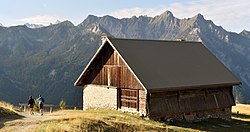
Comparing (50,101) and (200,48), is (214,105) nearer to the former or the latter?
(200,48)

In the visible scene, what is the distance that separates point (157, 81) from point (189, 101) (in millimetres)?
5394

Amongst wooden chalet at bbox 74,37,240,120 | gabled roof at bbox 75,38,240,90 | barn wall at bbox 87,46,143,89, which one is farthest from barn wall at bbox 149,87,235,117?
barn wall at bbox 87,46,143,89

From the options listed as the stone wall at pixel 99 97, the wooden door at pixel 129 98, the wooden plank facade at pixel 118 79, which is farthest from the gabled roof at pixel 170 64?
the stone wall at pixel 99 97

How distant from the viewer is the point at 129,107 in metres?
34.6

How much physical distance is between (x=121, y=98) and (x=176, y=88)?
239 inches

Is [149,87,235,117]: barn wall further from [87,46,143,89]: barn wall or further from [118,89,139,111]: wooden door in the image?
[87,46,143,89]: barn wall

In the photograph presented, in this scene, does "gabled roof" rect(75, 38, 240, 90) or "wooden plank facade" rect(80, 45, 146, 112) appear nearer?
"wooden plank facade" rect(80, 45, 146, 112)

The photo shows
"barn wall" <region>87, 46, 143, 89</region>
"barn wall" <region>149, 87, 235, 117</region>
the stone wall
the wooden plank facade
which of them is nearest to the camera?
"barn wall" <region>149, 87, 235, 117</region>

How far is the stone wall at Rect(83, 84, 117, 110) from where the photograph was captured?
36500 mm

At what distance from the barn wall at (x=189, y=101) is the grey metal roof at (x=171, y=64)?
47.1 inches

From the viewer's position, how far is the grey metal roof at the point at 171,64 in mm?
33594

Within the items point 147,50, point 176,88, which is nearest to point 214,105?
point 176,88

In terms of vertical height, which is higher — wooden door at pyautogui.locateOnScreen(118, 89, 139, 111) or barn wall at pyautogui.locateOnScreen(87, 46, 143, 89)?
barn wall at pyautogui.locateOnScreen(87, 46, 143, 89)

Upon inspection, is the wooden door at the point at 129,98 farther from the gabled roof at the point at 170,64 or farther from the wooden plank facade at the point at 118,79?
the gabled roof at the point at 170,64
